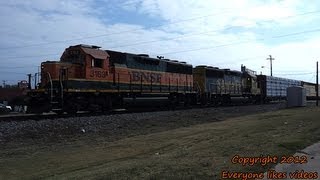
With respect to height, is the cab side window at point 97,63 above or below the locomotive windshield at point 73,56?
below

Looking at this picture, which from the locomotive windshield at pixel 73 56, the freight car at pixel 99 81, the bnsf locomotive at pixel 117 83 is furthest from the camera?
the locomotive windshield at pixel 73 56

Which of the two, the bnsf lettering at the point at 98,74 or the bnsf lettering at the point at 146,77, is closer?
the bnsf lettering at the point at 98,74

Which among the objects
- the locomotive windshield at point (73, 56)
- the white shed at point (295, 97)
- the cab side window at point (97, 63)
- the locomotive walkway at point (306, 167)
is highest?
the locomotive windshield at point (73, 56)

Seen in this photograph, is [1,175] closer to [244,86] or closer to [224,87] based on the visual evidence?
[224,87]

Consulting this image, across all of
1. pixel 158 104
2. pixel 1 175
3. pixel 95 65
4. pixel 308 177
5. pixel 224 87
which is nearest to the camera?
pixel 308 177

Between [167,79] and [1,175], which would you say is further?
[167,79]

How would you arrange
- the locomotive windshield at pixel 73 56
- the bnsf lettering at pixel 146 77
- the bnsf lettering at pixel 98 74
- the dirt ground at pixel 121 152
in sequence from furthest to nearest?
the bnsf lettering at pixel 146 77 → the bnsf lettering at pixel 98 74 → the locomotive windshield at pixel 73 56 → the dirt ground at pixel 121 152

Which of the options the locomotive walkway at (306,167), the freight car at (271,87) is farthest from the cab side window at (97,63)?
the freight car at (271,87)

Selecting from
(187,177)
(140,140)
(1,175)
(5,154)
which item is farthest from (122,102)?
(187,177)

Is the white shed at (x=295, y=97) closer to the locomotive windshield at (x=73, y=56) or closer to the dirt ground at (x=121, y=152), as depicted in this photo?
the locomotive windshield at (x=73, y=56)

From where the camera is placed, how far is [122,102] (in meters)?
30.6

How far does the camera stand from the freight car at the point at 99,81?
24.9 metres

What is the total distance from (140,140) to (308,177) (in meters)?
9.58

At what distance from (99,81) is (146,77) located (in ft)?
21.3
